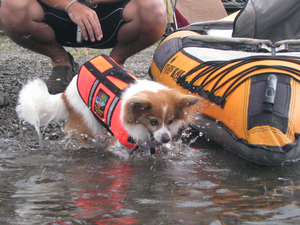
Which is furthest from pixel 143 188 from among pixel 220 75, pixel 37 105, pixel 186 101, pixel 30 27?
pixel 30 27

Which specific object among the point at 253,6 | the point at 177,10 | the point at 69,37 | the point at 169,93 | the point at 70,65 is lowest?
the point at 169,93

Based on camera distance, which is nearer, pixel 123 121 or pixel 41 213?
pixel 41 213

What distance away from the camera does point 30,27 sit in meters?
3.34

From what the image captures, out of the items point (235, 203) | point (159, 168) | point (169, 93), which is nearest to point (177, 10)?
point (169, 93)

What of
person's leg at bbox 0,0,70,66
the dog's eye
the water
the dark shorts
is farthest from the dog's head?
person's leg at bbox 0,0,70,66

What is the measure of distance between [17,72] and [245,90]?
10.9 feet

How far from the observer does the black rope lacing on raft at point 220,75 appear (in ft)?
8.52

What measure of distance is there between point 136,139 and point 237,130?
2.62 feet

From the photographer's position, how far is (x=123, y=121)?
269cm

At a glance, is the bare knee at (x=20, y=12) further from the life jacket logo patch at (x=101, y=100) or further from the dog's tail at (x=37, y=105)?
the life jacket logo patch at (x=101, y=100)

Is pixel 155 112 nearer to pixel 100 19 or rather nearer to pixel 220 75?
pixel 220 75

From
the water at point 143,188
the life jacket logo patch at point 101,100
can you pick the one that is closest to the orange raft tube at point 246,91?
the water at point 143,188

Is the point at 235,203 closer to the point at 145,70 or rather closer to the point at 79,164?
the point at 79,164

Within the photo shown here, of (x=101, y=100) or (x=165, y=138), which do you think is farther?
(x=101, y=100)
